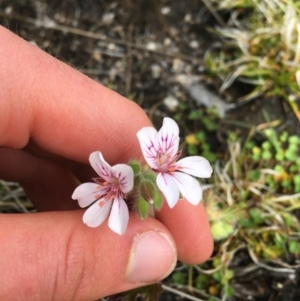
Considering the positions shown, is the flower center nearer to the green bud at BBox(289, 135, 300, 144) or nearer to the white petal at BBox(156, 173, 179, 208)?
the white petal at BBox(156, 173, 179, 208)

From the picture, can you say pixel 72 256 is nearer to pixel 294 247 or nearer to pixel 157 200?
pixel 157 200

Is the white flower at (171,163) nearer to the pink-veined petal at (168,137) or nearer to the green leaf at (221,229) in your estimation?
the pink-veined petal at (168,137)

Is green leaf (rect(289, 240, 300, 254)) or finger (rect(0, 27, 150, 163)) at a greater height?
finger (rect(0, 27, 150, 163))

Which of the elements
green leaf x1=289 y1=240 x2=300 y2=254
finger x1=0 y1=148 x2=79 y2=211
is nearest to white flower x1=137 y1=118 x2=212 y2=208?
finger x1=0 y1=148 x2=79 y2=211

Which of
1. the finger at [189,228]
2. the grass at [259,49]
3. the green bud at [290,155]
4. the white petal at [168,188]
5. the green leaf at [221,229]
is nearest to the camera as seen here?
the white petal at [168,188]

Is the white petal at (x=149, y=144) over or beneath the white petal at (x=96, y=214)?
over

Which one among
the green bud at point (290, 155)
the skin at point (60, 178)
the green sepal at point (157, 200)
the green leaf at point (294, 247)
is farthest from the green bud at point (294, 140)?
A: the green sepal at point (157, 200)

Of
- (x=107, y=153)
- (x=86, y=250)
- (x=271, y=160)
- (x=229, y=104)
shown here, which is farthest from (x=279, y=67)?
(x=86, y=250)
